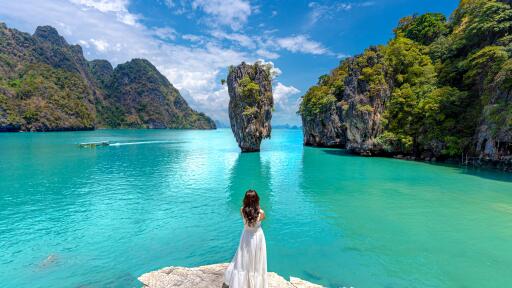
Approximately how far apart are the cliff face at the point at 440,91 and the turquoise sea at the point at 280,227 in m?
Result: 6.76

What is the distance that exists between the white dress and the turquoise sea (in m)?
5.51

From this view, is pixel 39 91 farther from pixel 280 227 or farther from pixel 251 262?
pixel 251 262

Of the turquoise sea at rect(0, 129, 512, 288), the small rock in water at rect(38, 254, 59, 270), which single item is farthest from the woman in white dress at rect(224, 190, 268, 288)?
the small rock in water at rect(38, 254, 59, 270)

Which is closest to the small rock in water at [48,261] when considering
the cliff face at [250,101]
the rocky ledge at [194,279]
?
the rocky ledge at [194,279]

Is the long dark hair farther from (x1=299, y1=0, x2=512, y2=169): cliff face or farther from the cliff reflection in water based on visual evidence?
(x1=299, y1=0, x2=512, y2=169): cliff face

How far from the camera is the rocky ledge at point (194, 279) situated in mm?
6625

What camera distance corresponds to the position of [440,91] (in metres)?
36.2

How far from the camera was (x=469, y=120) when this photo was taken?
33.8 meters

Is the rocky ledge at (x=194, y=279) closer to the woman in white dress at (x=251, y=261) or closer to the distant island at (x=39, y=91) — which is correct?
the woman in white dress at (x=251, y=261)

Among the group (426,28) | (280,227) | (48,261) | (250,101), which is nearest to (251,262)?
(280,227)

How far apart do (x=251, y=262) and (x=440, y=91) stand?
4223 centimetres

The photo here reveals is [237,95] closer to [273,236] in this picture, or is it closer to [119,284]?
[273,236]

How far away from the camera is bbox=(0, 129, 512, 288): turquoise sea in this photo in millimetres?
10195

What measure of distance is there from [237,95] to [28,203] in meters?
35.5
